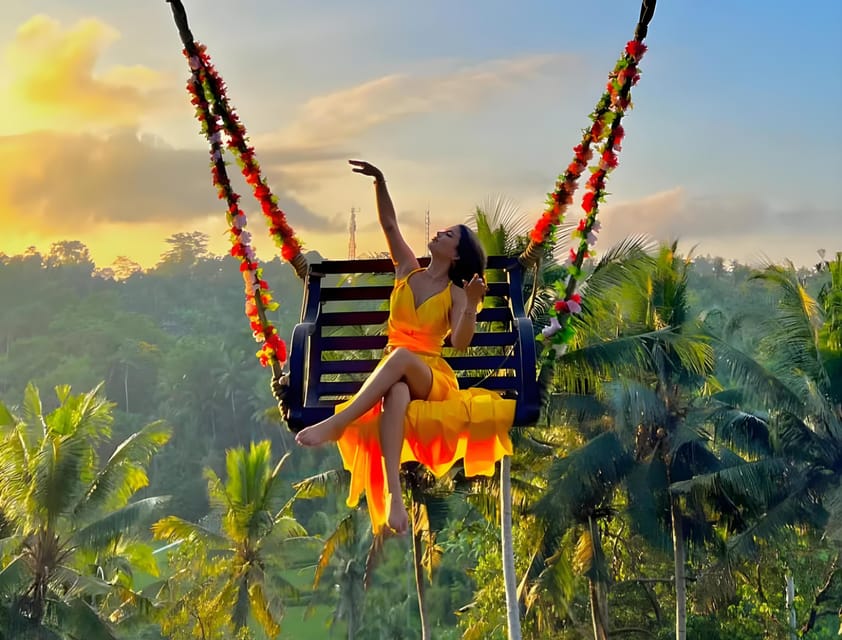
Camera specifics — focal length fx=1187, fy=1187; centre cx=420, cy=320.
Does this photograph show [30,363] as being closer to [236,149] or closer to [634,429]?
[634,429]

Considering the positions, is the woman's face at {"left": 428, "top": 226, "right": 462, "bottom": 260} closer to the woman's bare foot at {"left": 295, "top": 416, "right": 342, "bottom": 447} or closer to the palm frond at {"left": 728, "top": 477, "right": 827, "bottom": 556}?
the woman's bare foot at {"left": 295, "top": 416, "right": 342, "bottom": 447}

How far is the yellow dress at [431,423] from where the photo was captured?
4.67 meters

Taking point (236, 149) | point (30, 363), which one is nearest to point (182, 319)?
point (30, 363)

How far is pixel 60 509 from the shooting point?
1345 cm

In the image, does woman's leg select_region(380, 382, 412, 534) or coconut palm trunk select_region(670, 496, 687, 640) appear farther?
coconut palm trunk select_region(670, 496, 687, 640)

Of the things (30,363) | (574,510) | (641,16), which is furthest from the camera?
(30,363)

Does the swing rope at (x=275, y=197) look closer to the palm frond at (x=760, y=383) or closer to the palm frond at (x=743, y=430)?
the palm frond at (x=760, y=383)

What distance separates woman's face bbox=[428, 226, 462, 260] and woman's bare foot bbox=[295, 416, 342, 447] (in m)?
0.84

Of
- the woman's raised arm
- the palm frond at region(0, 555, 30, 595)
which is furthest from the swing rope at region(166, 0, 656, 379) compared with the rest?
the palm frond at region(0, 555, 30, 595)

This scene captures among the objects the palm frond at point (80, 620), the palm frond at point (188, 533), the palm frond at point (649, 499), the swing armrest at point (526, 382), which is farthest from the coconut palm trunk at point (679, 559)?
the swing armrest at point (526, 382)

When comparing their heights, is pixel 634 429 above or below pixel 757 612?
above

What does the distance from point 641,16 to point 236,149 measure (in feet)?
6.40

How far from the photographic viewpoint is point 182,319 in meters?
47.5

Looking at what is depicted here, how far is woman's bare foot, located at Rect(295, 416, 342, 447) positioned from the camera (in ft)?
14.9
